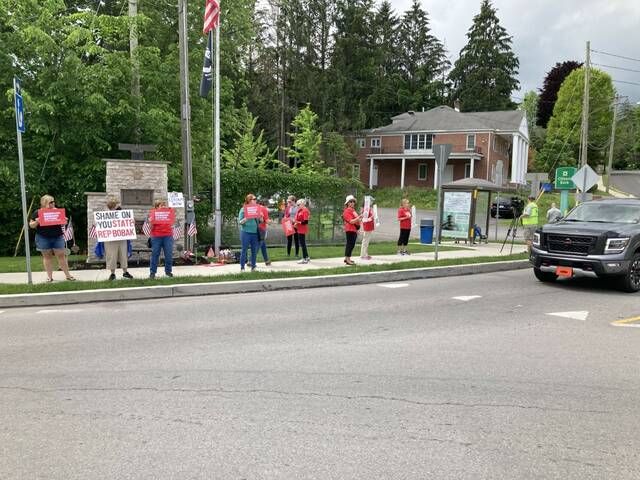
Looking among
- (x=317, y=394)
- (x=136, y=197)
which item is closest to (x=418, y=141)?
(x=136, y=197)

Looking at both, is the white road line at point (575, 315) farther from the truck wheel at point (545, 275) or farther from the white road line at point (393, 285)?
the white road line at point (393, 285)

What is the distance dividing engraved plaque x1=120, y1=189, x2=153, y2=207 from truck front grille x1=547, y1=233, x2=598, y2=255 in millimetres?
9806

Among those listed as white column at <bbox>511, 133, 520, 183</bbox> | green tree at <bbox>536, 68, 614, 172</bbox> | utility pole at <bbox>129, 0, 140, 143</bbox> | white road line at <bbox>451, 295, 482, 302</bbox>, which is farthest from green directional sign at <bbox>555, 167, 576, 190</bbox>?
green tree at <bbox>536, 68, 614, 172</bbox>

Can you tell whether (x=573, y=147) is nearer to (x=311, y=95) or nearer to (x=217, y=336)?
(x=311, y=95)

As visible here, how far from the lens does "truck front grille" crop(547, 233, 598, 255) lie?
35.8ft

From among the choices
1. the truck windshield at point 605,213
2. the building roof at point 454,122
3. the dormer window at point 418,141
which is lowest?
the truck windshield at point 605,213

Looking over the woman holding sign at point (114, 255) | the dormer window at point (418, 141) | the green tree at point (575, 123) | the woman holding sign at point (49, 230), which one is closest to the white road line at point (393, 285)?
the woman holding sign at point (114, 255)

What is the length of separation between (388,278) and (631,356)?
657 cm

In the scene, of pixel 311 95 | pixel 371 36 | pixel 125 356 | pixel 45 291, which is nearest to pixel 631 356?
pixel 125 356

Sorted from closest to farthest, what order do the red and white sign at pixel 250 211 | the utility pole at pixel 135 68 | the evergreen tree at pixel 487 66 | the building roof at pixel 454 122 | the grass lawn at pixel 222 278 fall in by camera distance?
the grass lawn at pixel 222 278
the red and white sign at pixel 250 211
the utility pole at pixel 135 68
the building roof at pixel 454 122
the evergreen tree at pixel 487 66

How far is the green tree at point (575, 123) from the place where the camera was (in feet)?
192

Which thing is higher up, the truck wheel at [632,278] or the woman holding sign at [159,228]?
the woman holding sign at [159,228]

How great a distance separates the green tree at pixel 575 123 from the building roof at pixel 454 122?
5.91 meters

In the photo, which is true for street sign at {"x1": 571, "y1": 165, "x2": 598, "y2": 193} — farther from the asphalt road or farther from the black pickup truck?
the asphalt road
